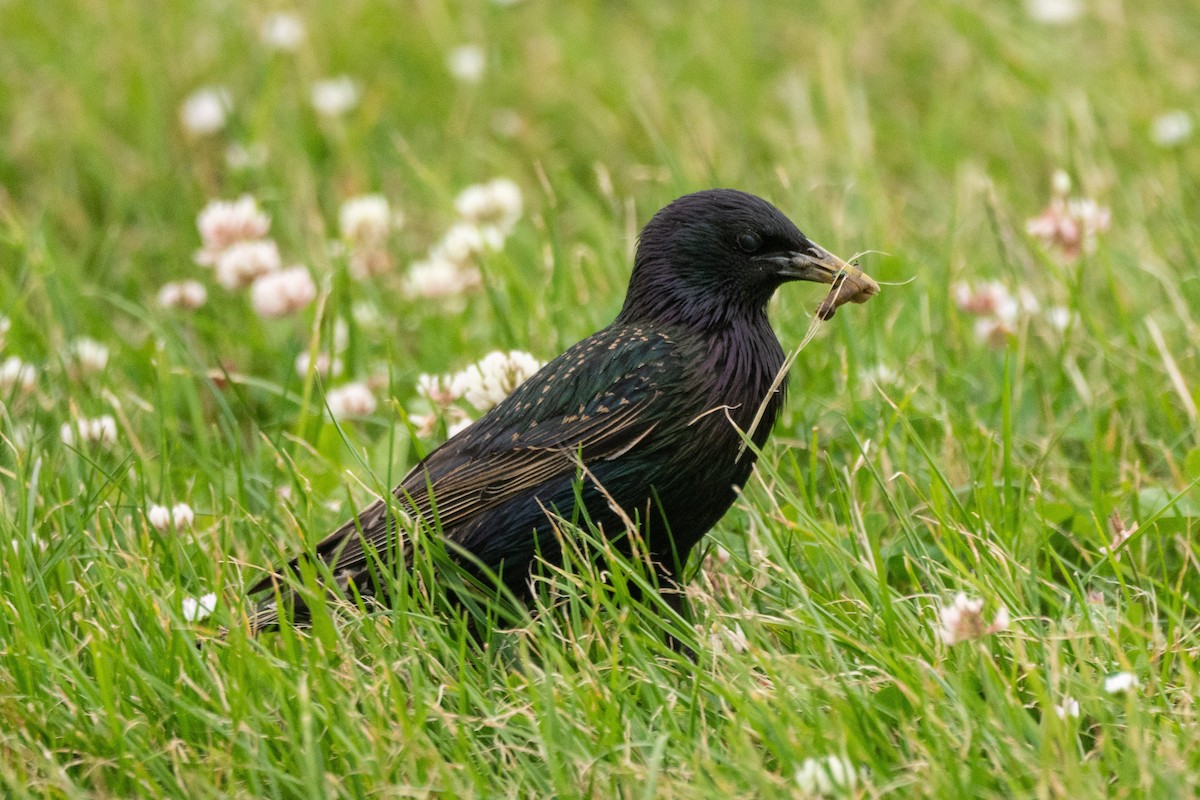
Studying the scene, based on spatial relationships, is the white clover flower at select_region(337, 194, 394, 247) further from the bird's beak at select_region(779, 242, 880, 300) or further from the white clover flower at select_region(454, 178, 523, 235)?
the bird's beak at select_region(779, 242, 880, 300)

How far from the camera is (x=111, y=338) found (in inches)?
208

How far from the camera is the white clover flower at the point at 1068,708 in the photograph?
8.68 ft

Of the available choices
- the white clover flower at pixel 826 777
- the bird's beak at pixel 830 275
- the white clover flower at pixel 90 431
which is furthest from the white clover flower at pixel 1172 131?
the white clover flower at pixel 826 777

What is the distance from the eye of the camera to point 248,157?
629cm

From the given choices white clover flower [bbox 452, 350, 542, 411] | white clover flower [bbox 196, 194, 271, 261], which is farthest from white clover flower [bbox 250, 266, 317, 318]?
white clover flower [bbox 452, 350, 542, 411]

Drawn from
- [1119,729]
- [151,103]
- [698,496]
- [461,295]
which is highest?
[151,103]

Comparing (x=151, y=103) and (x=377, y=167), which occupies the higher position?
(x=151, y=103)

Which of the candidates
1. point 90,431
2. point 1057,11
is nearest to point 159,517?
point 90,431

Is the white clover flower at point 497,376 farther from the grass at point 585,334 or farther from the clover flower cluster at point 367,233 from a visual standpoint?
the clover flower cluster at point 367,233

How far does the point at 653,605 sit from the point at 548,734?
810 millimetres

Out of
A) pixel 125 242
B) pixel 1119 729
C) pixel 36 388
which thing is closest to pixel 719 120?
pixel 125 242

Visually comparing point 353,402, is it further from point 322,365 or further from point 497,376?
point 497,376

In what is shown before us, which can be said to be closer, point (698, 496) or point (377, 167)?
point (698, 496)

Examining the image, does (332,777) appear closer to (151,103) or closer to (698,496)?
(698,496)
